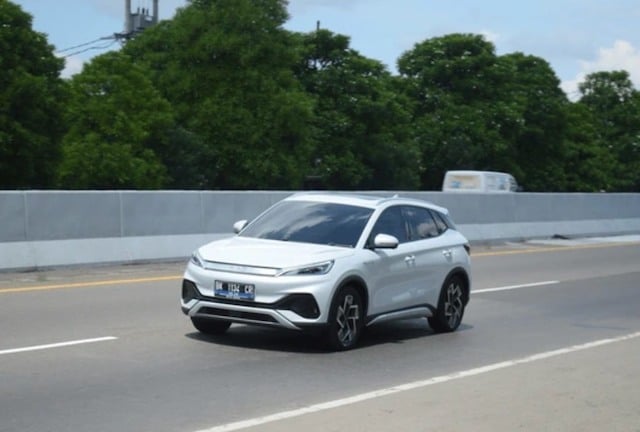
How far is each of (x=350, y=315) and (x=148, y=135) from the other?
55692 mm

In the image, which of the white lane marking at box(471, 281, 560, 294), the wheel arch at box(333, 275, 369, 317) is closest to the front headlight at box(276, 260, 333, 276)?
the wheel arch at box(333, 275, 369, 317)

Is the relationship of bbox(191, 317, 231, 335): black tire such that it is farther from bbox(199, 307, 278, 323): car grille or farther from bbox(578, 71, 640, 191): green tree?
bbox(578, 71, 640, 191): green tree

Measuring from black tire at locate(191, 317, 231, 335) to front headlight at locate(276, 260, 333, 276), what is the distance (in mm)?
1194

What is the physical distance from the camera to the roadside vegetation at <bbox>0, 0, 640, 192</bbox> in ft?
199

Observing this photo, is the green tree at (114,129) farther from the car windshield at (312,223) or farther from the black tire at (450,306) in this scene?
the car windshield at (312,223)

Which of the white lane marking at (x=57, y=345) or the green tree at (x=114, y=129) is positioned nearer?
the white lane marking at (x=57, y=345)

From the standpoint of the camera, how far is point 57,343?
1116 centimetres

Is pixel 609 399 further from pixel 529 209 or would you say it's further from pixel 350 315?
pixel 529 209

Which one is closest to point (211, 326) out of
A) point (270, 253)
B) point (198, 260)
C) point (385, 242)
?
point (198, 260)

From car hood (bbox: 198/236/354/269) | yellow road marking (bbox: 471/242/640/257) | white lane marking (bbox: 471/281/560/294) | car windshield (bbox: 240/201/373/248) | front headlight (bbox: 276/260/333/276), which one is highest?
car windshield (bbox: 240/201/373/248)

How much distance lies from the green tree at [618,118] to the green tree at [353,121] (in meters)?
34.4

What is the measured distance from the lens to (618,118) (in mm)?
118500

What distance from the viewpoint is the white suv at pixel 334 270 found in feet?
36.0


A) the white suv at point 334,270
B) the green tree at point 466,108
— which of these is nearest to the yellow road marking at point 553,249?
the white suv at point 334,270
